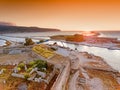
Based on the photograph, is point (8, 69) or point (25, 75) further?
point (8, 69)

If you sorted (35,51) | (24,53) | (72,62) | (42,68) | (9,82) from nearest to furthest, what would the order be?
(9,82) → (42,68) → (72,62) → (35,51) → (24,53)

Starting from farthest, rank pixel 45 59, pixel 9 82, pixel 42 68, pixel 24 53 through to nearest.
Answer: pixel 24 53 → pixel 45 59 → pixel 42 68 → pixel 9 82

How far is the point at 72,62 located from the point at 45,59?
2669 mm

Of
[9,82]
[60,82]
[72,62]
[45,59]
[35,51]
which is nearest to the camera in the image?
[60,82]

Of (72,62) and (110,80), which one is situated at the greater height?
(72,62)

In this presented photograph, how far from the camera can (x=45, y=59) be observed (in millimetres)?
16172

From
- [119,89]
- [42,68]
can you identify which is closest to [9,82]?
[42,68]

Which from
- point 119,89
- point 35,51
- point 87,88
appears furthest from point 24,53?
point 119,89

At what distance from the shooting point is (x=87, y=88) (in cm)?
1280

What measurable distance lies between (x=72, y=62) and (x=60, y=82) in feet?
13.1

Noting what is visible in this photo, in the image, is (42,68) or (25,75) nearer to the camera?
(25,75)

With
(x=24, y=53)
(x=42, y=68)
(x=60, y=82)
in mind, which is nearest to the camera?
(x=60, y=82)

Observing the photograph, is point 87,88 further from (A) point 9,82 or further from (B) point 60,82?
(A) point 9,82

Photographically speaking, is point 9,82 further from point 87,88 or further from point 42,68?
point 87,88
